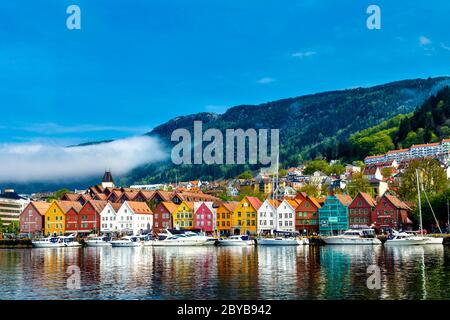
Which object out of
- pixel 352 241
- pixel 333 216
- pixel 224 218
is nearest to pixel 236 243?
pixel 352 241

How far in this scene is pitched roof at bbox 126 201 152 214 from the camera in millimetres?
122512

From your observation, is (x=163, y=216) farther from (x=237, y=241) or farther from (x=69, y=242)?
(x=237, y=241)

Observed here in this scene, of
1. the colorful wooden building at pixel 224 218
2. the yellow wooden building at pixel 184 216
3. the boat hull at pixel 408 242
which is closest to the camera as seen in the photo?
the boat hull at pixel 408 242

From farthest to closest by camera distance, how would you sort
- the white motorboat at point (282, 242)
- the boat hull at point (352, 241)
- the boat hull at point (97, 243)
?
the boat hull at point (97, 243), the white motorboat at point (282, 242), the boat hull at point (352, 241)

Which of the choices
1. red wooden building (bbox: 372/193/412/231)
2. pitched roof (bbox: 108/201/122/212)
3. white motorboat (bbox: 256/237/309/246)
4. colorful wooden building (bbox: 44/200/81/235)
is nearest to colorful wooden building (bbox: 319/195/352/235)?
red wooden building (bbox: 372/193/412/231)

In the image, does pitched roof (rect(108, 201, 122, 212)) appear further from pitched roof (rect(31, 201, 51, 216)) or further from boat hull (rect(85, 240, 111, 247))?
boat hull (rect(85, 240, 111, 247))

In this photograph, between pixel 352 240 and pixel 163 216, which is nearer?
pixel 352 240

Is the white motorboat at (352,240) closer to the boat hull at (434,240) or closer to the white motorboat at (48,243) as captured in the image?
the boat hull at (434,240)

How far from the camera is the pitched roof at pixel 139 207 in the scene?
12251 cm

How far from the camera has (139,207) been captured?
125m

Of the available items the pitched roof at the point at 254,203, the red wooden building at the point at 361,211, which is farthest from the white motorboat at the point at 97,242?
the red wooden building at the point at 361,211

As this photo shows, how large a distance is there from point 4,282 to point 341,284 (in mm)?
22997

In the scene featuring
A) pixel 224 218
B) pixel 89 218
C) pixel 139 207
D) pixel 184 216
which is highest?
pixel 139 207
